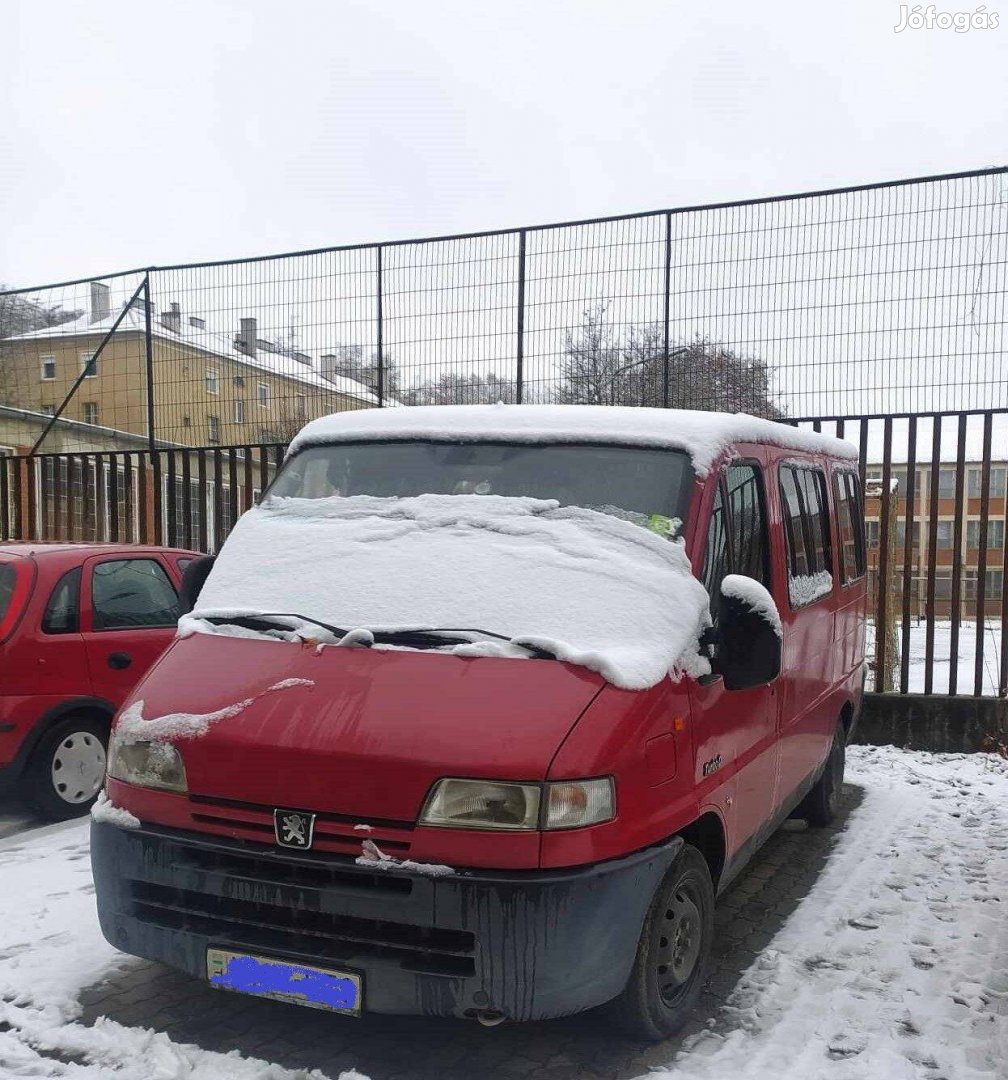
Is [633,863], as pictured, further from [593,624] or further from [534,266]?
[534,266]

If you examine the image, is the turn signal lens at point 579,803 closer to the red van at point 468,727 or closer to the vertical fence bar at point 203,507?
the red van at point 468,727

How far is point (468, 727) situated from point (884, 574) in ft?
22.5

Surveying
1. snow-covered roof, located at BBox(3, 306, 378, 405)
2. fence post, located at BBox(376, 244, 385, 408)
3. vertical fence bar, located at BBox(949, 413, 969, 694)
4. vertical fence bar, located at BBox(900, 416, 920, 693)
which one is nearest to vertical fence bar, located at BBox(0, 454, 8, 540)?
snow-covered roof, located at BBox(3, 306, 378, 405)

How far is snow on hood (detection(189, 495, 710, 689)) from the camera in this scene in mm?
3555

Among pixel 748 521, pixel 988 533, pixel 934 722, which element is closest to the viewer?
pixel 748 521

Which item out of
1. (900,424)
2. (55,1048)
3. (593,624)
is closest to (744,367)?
(900,424)

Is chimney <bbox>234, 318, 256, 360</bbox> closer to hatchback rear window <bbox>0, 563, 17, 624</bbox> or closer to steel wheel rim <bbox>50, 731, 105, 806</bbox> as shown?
hatchback rear window <bbox>0, 563, 17, 624</bbox>

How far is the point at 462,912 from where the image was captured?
120 inches

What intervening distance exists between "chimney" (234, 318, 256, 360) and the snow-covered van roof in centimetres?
593

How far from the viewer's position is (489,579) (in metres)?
3.77

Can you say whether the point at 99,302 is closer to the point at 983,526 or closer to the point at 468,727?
the point at 983,526

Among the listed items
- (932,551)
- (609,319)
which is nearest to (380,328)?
(609,319)

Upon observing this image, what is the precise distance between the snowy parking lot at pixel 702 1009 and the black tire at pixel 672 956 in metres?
0.12

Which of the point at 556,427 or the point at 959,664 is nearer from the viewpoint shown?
the point at 556,427
